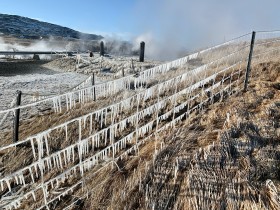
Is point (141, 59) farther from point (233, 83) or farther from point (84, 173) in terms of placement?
A: point (84, 173)

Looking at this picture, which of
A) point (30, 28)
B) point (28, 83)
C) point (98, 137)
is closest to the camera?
point (98, 137)

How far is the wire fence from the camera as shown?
463 cm

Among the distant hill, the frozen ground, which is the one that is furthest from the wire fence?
the distant hill

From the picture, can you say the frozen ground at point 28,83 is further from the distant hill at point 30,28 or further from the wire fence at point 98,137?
the distant hill at point 30,28

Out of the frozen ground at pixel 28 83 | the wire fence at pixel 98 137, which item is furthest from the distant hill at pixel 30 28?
the wire fence at pixel 98 137

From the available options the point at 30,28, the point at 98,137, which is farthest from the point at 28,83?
the point at 30,28

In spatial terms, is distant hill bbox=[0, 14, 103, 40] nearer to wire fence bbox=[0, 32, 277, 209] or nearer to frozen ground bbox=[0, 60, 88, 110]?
frozen ground bbox=[0, 60, 88, 110]

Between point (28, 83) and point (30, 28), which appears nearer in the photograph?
point (28, 83)

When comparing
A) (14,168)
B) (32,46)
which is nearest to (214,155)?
(14,168)

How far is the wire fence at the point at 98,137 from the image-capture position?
15.2 ft

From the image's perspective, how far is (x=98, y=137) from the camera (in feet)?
16.8

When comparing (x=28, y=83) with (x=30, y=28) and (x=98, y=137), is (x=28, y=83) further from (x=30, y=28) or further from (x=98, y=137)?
(x=30, y=28)

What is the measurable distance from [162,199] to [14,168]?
9.14 feet

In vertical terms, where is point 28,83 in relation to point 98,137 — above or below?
below
